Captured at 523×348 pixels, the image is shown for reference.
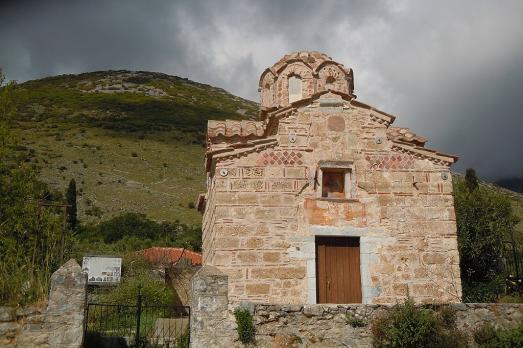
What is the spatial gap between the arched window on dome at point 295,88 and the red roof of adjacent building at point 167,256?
37.5 ft

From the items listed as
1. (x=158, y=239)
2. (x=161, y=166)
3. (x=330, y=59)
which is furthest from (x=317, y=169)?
(x=161, y=166)

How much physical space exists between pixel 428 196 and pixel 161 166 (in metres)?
43.6

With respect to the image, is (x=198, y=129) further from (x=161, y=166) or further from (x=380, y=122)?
(x=380, y=122)

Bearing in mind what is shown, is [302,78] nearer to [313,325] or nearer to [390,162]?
[390,162]

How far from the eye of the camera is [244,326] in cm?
888

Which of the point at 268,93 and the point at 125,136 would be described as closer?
the point at 268,93

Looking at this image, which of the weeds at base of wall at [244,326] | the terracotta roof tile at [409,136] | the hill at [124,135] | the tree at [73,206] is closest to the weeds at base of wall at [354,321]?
the weeds at base of wall at [244,326]

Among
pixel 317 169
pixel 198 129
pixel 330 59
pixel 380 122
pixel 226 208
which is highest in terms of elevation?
pixel 198 129

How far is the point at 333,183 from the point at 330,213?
3.09 ft

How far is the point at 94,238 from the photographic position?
3694 cm

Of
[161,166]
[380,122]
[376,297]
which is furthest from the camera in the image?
[161,166]

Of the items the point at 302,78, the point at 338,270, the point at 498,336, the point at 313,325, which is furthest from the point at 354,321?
the point at 302,78

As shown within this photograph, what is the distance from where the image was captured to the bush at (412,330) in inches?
356

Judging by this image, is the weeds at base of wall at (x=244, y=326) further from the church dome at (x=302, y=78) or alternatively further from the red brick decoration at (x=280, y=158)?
the church dome at (x=302, y=78)
